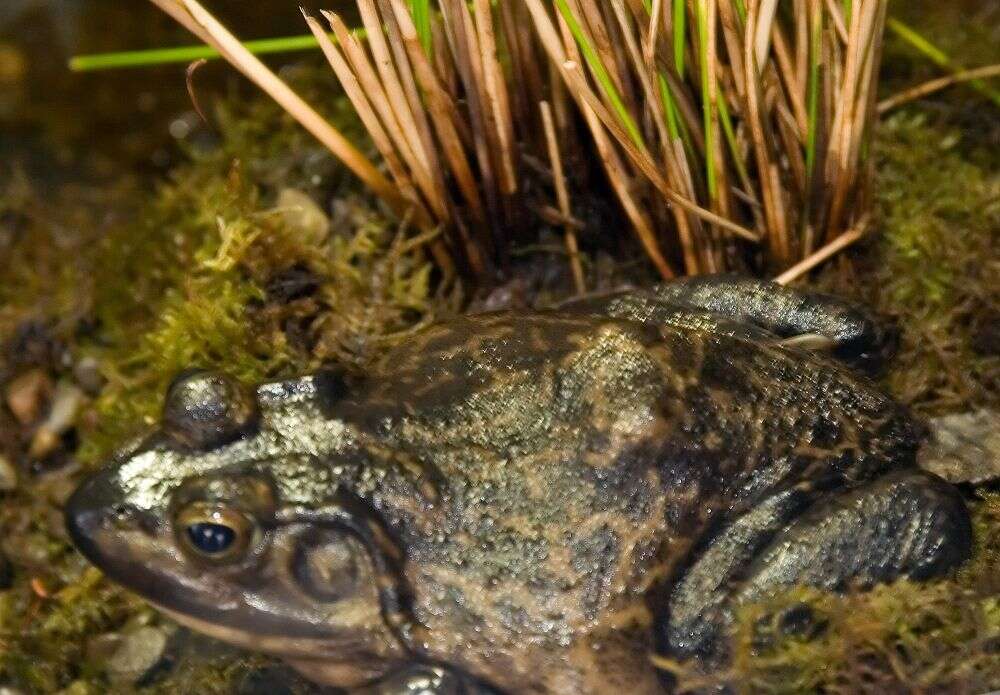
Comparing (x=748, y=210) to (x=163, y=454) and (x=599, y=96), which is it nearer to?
(x=599, y=96)

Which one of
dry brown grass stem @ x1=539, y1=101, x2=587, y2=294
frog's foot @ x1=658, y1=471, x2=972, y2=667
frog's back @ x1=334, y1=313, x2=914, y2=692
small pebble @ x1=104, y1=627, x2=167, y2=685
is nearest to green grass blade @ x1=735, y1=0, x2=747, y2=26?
dry brown grass stem @ x1=539, y1=101, x2=587, y2=294

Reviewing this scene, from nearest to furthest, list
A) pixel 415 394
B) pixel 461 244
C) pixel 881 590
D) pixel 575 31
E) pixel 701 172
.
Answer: pixel 881 590
pixel 415 394
pixel 575 31
pixel 701 172
pixel 461 244

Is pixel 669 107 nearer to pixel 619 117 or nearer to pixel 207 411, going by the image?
pixel 619 117

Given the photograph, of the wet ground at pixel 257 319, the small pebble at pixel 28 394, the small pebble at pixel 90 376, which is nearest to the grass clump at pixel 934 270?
the wet ground at pixel 257 319

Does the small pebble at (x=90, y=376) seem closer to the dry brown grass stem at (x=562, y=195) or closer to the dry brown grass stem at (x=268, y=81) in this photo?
the dry brown grass stem at (x=268, y=81)

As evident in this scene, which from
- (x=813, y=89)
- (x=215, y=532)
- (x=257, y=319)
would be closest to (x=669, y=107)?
(x=813, y=89)

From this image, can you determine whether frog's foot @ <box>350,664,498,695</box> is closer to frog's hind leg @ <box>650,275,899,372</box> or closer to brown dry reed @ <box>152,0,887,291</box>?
frog's hind leg @ <box>650,275,899,372</box>

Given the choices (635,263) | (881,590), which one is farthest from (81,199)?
(881,590)
